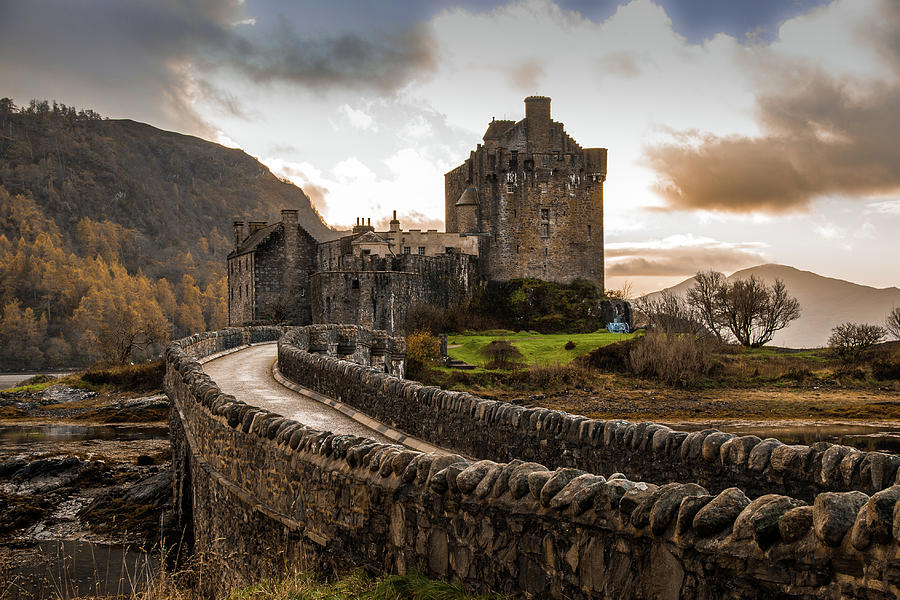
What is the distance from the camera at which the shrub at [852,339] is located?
146 feet

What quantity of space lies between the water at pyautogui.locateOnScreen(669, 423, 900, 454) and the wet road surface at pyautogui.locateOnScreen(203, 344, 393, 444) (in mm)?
16026

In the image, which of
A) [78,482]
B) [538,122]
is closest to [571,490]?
[78,482]

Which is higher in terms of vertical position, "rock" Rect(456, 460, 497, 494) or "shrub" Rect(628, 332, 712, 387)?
"rock" Rect(456, 460, 497, 494)

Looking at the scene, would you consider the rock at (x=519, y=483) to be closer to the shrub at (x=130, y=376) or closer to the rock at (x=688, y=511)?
the rock at (x=688, y=511)

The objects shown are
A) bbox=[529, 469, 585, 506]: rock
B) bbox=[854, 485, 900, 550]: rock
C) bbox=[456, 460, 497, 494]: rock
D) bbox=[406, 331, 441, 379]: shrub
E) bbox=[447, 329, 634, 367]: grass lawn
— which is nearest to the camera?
bbox=[854, 485, 900, 550]: rock

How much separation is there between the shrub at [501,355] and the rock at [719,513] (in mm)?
36874

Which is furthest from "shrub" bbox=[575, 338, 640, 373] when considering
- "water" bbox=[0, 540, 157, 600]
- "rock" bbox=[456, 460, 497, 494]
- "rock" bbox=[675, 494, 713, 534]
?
"rock" bbox=[675, 494, 713, 534]

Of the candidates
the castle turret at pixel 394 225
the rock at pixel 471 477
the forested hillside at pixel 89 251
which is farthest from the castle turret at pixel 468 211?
the rock at pixel 471 477

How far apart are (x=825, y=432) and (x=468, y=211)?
35330 millimetres

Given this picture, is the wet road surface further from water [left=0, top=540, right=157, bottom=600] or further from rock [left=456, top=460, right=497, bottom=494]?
rock [left=456, top=460, right=497, bottom=494]

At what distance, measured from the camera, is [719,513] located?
153 inches

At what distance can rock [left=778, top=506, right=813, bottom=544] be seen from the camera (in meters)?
3.56

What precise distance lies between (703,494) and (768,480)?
2833mm

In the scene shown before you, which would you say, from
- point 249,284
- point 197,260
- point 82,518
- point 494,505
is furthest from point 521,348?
point 197,260
